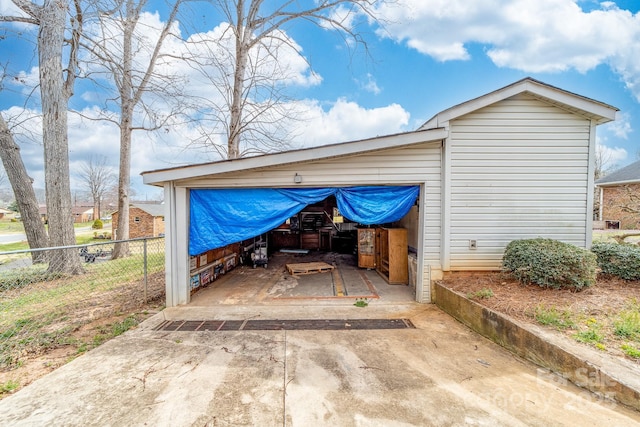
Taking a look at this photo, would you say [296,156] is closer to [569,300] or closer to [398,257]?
[398,257]

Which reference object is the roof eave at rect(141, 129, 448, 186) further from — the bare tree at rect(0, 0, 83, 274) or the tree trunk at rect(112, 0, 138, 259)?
the tree trunk at rect(112, 0, 138, 259)

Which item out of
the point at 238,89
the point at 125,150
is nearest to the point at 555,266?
the point at 238,89

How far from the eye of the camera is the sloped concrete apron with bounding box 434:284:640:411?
228 centimetres

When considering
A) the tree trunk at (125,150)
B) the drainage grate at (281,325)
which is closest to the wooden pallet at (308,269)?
the drainage grate at (281,325)

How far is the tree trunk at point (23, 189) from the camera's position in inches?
283

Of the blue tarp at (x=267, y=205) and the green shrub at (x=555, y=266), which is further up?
the blue tarp at (x=267, y=205)

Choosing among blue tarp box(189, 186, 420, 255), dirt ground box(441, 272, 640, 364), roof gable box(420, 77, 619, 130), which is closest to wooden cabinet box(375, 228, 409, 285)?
blue tarp box(189, 186, 420, 255)

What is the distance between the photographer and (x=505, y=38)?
723 cm

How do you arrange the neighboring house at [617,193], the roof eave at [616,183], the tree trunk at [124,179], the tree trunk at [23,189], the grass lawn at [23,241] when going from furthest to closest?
the grass lawn at [23,241]
the roof eave at [616,183]
the neighboring house at [617,193]
the tree trunk at [124,179]
the tree trunk at [23,189]

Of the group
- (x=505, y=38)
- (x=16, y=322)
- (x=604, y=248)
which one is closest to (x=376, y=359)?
(x=604, y=248)

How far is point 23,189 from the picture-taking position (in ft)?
24.2

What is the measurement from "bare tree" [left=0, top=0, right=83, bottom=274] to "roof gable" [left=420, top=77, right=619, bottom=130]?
9.84m

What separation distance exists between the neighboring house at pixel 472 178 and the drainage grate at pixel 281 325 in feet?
3.39

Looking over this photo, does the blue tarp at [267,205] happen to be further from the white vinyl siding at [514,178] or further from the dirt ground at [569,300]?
the dirt ground at [569,300]
